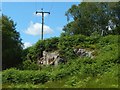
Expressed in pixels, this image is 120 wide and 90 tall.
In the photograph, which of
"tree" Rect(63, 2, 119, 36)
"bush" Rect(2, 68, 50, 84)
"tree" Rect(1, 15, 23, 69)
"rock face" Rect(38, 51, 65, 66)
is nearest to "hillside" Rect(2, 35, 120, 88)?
"bush" Rect(2, 68, 50, 84)

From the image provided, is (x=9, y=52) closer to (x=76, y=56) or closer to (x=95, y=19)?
(x=76, y=56)

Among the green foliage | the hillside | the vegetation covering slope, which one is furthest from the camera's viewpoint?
the green foliage

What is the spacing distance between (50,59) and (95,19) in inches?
716

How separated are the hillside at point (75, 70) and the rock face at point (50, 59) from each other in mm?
464

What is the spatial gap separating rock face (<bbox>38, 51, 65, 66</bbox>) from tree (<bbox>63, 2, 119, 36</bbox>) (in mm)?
15936

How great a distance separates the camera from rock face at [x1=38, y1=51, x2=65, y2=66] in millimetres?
26208

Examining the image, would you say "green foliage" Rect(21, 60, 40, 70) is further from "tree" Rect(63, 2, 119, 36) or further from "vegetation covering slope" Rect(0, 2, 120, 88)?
"tree" Rect(63, 2, 119, 36)

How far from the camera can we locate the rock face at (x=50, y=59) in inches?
1032

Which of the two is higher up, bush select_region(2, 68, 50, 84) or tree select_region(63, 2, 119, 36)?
tree select_region(63, 2, 119, 36)

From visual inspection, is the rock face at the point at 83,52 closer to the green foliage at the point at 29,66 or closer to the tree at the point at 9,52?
the green foliage at the point at 29,66

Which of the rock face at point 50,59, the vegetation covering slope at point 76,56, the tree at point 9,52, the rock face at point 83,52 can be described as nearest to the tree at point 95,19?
the vegetation covering slope at point 76,56

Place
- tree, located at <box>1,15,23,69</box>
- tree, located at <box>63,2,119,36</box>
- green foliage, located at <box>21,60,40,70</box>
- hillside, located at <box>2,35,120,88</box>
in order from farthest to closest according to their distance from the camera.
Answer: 1. tree, located at <box>63,2,119,36</box>
2. tree, located at <box>1,15,23,69</box>
3. green foliage, located at <box>21,60,40,70</box>
4. hillside, located at <box>2,35,120,88</box>

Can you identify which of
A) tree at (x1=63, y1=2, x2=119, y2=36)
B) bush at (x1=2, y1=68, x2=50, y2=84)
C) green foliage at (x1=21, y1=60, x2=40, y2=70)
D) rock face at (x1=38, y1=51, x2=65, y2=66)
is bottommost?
bush at (x1=2, y1=68, x2=50, y2=84)

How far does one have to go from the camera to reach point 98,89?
47.1 ft
